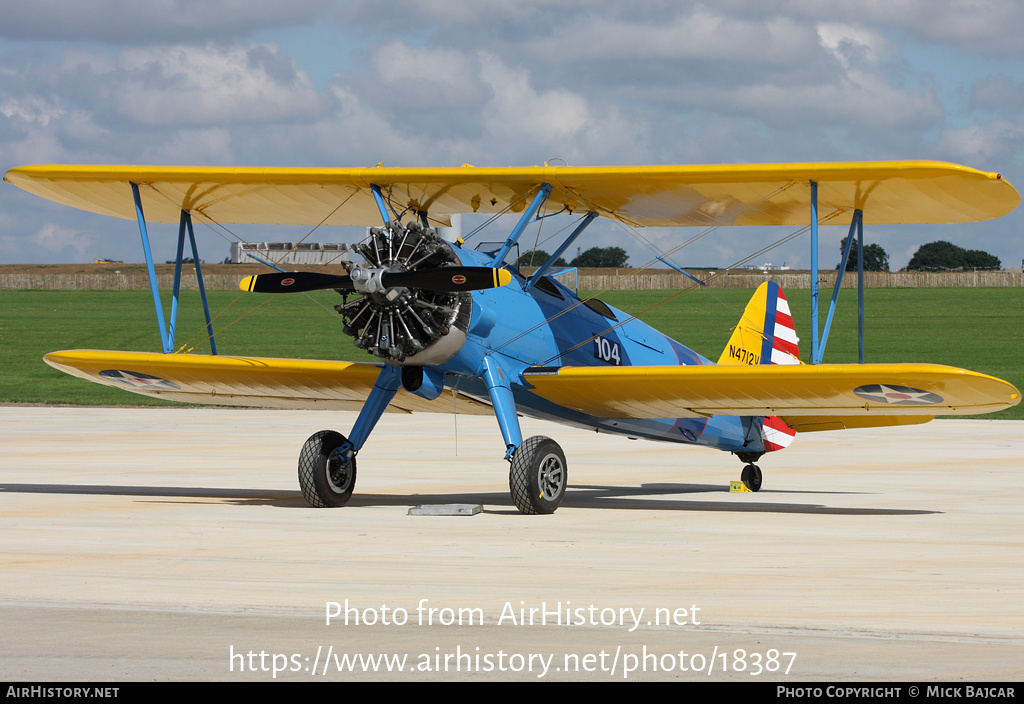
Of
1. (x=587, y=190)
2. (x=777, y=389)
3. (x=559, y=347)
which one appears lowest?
(x=777, y=389)

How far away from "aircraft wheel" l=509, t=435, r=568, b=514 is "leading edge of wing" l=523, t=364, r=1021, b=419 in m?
0.88

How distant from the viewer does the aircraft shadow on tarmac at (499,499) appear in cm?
1269

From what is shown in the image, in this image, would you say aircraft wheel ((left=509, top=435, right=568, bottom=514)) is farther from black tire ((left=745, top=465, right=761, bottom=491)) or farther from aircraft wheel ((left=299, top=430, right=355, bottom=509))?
black tire ((left=745, top=465, right=761, bottom=491))

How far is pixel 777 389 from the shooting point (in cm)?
1204

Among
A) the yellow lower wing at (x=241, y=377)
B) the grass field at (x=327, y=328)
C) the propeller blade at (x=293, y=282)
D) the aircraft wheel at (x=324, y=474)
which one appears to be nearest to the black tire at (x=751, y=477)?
the yellow lower wing at (x=241, y=377)

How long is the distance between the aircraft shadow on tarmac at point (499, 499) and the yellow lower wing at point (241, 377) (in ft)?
3.52

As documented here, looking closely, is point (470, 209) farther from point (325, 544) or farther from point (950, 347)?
point (950, 347)

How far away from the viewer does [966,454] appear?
776 inches

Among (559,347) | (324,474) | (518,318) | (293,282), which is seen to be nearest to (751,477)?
(559,347)

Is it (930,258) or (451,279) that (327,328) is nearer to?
(451,279)

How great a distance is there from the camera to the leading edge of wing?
1133 centimetres

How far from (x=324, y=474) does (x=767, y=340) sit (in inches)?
258

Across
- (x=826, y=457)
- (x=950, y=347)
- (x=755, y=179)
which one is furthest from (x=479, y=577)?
(x=950, y=347)

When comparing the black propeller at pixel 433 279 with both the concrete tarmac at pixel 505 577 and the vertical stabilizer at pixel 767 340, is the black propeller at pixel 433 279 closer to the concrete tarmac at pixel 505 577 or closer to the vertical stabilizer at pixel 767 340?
the concrete tarmac at pixel 505 577
